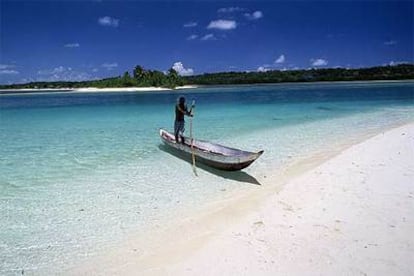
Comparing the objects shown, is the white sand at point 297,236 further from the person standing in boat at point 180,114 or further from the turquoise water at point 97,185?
the person standing in boat at point 180,114

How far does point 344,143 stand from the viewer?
12.4 meters

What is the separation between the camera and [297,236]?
17.2ft

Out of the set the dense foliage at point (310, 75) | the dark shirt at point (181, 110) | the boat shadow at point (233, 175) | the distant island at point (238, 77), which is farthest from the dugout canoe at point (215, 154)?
the dense foliage at point (310, 75)

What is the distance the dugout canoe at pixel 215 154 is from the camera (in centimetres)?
816

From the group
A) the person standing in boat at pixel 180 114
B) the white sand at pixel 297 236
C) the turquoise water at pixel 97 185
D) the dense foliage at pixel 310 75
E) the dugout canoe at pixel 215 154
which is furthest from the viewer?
the dense foliage at pixel 310 75

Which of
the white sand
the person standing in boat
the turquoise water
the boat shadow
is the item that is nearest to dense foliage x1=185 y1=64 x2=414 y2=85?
the turquoise water

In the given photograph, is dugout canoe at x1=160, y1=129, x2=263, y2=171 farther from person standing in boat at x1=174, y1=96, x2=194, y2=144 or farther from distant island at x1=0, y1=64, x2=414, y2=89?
distant island at x1=0, y1=64, x2=414, y2=89

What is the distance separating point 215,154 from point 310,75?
14003 cm

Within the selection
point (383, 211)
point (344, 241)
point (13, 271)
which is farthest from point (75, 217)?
point (383, 211)

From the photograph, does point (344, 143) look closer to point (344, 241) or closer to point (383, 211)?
point (383, 211)

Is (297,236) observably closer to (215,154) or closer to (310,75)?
(215,154)

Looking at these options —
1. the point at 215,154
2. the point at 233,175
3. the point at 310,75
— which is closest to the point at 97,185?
the point at 215,154

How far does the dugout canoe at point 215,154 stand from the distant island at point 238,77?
84191 millimetres

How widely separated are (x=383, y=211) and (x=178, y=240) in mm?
3256
